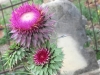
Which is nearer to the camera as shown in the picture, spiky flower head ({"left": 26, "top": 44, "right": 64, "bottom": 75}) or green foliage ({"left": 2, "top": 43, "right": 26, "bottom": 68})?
spiky flower head ({"left": 26, "top": 44, "right": 64, "bottom": 75})

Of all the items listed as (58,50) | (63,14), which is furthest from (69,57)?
(58,50)

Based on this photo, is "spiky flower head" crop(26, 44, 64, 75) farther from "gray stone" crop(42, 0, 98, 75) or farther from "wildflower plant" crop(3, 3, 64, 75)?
"gray stone" crop(42, 0, 98, 75)

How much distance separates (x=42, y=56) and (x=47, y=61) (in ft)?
0.17

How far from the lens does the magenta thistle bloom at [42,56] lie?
2594mm

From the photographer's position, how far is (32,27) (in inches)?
97.3

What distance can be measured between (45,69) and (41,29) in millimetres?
308

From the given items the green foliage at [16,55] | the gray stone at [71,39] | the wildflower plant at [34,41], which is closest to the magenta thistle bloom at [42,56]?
the wildflower plant at [34,41]

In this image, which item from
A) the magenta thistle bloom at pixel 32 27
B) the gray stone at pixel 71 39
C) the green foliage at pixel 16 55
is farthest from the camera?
the gray stone at pixel 71 39

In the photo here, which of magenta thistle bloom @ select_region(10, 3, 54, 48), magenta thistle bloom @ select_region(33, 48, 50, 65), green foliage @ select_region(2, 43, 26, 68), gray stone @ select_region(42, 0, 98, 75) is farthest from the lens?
gray stone @ select_region(42, 0, 98, 75)

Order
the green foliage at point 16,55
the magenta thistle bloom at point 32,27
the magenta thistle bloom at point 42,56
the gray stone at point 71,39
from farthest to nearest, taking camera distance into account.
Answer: the gray stone at point 71,39 < the green foliage at point 16,55 < the magenta thistle bloom at point 42,56 < the magenta thistle bloom at point 32,27

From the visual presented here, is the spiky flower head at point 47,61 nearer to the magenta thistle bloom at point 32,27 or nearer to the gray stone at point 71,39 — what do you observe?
the magenta thistle bloom at point 32,27

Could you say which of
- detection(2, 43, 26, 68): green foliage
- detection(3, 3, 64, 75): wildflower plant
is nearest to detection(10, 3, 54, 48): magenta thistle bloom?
detection(3, 3, 64, 75): wildflower plant

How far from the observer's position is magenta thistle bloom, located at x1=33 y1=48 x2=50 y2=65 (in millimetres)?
2594

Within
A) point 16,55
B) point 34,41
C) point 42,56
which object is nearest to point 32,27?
point 34,41
